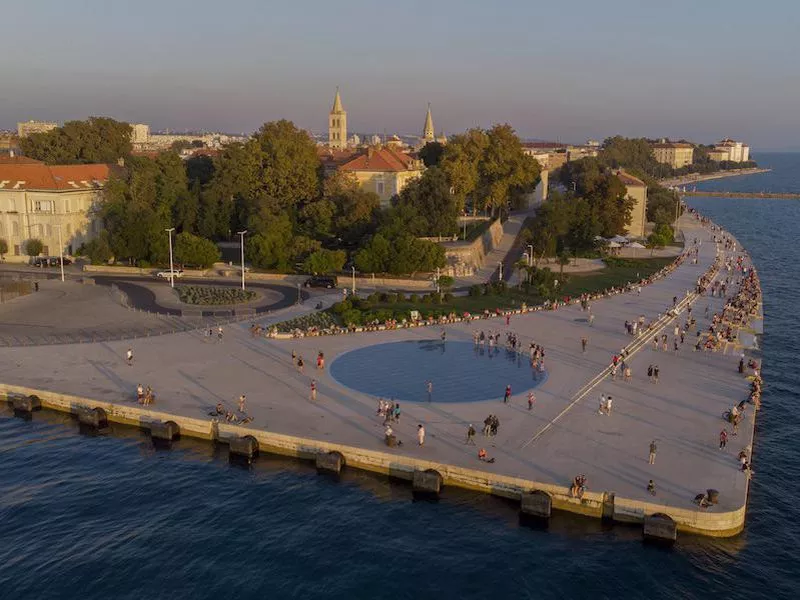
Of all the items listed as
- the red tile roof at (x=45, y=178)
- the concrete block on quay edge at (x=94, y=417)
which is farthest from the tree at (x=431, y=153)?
the concrete block on quay edge at (x=94, y=417)

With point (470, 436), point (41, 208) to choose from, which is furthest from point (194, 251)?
point (470, 436)

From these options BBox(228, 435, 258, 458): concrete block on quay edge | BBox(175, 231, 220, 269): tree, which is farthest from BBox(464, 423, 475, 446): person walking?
BBox(175, 231, 220, 269): tree

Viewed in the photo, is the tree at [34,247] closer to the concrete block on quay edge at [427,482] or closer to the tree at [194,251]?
the tree at [194,251]

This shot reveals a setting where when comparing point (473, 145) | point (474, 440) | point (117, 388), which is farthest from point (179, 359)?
point (473, 145)

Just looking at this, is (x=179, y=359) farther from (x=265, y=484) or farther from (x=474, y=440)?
(x=474, y=440)

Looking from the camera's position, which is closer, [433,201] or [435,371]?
[435,371]

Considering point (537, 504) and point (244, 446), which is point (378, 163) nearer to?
point (244, 446)
